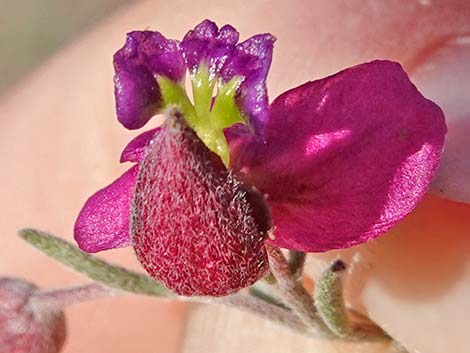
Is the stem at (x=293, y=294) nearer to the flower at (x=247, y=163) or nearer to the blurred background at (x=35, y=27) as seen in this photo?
the flower at (x=247, y=163)

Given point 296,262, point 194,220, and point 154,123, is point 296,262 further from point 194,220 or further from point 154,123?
point 154,123

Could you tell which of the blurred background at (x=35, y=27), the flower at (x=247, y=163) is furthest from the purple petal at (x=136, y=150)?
the blurred background at (x=35, y=27)

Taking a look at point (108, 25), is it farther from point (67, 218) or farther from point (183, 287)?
point (183, 287)

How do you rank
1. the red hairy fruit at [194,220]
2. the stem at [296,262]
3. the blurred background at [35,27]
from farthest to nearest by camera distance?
the blurred background at [35,27]
the stem at [296,262]
the red hairy fruit at [194,220]

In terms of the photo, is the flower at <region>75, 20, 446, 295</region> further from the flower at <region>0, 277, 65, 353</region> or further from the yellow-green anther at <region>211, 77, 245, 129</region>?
the flower at <region>0, 277, 65, 353</region>

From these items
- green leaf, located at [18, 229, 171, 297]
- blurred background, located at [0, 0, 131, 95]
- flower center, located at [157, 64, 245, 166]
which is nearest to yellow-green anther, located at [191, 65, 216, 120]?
flower center, located at [157, 64, 245, 166]

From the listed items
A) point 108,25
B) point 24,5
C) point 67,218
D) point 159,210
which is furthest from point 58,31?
point 159,210

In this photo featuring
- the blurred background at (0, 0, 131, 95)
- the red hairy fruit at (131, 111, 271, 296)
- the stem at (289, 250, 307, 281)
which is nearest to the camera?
the red hairy fruit at (131, 111, 271, 296)
